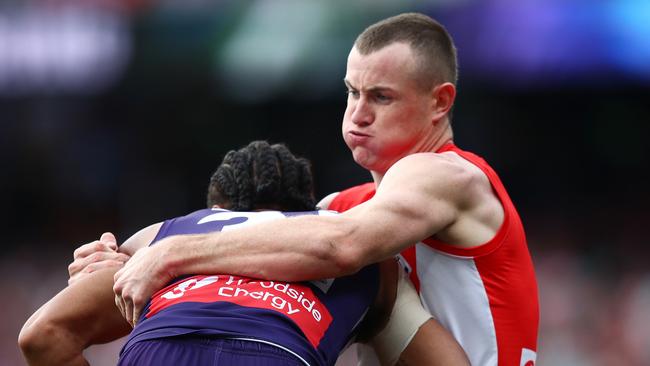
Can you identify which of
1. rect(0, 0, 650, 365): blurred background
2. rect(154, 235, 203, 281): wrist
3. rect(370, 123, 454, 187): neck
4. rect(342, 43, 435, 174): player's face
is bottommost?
rect(0, 0, 650, 365): blurred background

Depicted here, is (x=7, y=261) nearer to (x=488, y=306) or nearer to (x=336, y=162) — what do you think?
(x=336, y=162)

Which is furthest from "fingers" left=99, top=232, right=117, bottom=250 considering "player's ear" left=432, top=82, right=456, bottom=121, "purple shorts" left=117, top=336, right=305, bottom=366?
"player's ear" left=432, top=82, right=456, bottom=121

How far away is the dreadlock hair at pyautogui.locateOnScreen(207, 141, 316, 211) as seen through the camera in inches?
157

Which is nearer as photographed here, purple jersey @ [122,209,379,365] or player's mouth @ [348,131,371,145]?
purple jersey @ [122,209,379,365]

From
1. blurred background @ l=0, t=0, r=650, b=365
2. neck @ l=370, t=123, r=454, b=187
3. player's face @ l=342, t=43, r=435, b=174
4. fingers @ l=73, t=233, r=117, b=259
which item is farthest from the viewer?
blurred background @ l=0, t=0, r=650, b=365

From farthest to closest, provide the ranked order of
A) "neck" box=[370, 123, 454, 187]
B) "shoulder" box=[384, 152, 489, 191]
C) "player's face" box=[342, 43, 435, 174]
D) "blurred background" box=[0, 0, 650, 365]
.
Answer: "blurred background" box=[0, 0, 650, 365], "neck" box=[370, 123, 454, 187], "player's face" box=[342, 43, 435, 174], "shoulder" box=[384, 152, 489, 191]

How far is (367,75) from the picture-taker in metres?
4.28

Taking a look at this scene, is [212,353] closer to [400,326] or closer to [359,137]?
[400,326]

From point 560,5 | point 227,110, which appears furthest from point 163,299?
point 227,110

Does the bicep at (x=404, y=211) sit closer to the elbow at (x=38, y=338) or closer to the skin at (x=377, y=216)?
the skin at (x=377, y=216)

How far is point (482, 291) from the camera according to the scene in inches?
160

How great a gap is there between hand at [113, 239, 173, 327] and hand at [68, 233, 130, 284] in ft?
0.83

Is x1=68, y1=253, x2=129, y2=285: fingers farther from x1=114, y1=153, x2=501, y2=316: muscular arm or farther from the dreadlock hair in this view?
the dreadlock hair

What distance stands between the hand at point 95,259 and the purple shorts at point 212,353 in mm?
655
